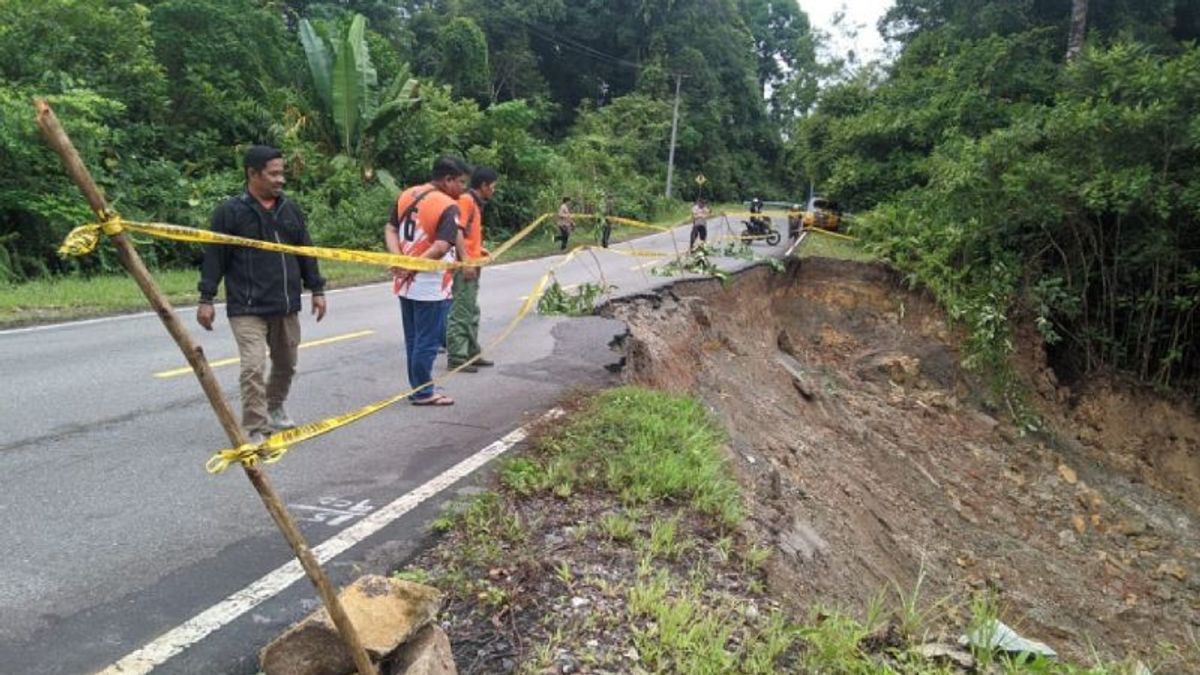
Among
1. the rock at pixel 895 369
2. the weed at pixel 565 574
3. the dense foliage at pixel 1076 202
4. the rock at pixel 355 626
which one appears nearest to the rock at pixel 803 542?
the weed at pixel 565 574

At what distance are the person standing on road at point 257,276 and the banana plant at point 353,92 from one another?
Result: 14.4 m

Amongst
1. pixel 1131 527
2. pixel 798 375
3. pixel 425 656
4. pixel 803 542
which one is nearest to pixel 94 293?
pixel 798 375

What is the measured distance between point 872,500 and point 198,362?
282 inches

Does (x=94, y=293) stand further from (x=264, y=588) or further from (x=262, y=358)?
(x=264, y=588)

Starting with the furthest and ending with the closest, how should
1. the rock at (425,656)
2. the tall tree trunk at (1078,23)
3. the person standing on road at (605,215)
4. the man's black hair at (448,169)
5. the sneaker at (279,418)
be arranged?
the person standing on road at (605,215) < the tall tree trunk at (1078,23) < the man's black hair at (448,169) < the sneaker at (279,418) < the rock at (425,656)

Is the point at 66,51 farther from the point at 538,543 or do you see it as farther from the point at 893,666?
the point at 893,666

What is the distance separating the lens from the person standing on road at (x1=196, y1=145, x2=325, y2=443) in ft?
16.4

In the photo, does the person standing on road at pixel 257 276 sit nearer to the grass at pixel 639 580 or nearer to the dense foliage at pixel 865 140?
the grass at pixel 639 580

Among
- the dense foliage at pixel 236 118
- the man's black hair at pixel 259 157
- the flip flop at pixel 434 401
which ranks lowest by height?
the flip flop at pixel 434 401

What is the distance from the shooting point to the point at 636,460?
4793 millimetres

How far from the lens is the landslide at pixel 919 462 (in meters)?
6.57

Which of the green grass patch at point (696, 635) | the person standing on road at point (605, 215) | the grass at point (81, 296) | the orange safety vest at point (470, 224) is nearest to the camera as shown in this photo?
the green grass patch at point (696, 635)

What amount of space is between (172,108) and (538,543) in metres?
18.4

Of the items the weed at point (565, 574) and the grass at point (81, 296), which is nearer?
the weed at point (565, 574)
